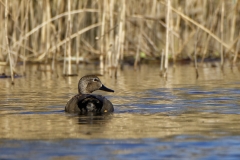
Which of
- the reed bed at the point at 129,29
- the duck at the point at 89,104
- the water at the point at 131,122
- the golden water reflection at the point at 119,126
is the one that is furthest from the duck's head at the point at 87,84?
the reed bed at the point at 129,29

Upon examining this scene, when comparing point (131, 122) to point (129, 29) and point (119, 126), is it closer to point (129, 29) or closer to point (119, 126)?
point (119, 126)

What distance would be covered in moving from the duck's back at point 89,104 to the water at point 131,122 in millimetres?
130

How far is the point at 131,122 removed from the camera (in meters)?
6.85

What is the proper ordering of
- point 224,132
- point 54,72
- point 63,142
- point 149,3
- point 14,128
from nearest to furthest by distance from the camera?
point 63,142, point 224,132, point 14,128, point 54,72, point 149,3

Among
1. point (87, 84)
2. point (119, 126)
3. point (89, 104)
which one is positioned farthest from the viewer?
point (87, 84)

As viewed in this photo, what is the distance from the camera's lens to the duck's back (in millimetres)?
7238

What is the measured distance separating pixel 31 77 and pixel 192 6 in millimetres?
4608

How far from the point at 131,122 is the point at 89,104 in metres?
0.63

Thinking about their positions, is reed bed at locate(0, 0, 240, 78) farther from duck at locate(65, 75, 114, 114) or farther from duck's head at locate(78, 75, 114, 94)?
duck at locate(65, 75, 114, 114)

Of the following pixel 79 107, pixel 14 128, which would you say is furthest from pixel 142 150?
pixel 79 107

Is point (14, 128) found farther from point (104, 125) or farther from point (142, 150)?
point (142, 150)

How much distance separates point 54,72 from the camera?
1380 cm

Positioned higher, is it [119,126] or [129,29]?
[129,29]

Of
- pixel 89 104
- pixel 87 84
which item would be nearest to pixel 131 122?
pixel 89 104
